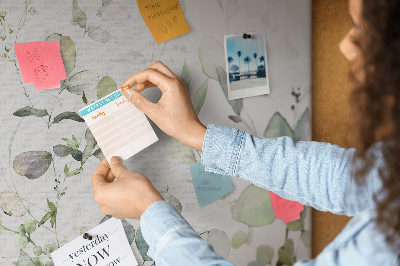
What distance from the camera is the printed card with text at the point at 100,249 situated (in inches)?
27.1

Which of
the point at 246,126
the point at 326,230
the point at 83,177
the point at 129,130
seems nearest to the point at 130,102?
the point at 129,130

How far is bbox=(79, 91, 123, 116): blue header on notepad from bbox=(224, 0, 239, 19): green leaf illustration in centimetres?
29

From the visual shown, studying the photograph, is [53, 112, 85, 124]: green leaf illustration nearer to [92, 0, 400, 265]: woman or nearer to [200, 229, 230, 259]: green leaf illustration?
[92, 0, 400, 265]: woman

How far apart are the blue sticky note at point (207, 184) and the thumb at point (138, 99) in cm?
18

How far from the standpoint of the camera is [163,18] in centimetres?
72

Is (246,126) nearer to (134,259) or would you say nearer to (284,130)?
(284,130)

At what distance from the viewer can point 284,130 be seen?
0.89 m

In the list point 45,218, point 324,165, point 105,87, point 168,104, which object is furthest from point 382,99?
point 45,218

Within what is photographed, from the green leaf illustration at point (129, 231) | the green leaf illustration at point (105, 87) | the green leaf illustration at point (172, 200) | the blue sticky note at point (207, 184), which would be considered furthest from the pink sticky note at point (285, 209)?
the green leaf illustration at point (105, 87)

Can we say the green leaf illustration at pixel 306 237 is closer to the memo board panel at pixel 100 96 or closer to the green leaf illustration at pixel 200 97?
the memo board panel at pixel 100 96

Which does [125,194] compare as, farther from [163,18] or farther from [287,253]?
[287,253]

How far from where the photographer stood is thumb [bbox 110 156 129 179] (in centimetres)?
65

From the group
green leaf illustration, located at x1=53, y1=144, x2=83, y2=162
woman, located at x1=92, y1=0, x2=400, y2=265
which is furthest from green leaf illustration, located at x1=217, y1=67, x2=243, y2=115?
green leaf illustration, located at x1=53, y1=144, x2=83, y2=162

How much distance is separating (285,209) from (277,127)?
202mm
